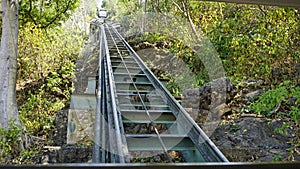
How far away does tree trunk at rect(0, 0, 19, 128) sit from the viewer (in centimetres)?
131

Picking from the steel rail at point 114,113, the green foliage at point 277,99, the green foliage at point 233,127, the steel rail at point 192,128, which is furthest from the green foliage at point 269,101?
the steel rail at point 114,113

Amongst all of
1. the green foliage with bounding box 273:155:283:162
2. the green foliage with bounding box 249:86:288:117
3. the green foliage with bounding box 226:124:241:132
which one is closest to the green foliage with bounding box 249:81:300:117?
the green foliage with bounding box 249:86:288:117

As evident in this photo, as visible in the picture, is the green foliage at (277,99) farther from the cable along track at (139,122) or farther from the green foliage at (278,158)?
the cable along track at (139,122)

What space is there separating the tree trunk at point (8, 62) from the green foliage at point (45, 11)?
4cm

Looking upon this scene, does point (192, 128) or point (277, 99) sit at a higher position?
point (277, 99)

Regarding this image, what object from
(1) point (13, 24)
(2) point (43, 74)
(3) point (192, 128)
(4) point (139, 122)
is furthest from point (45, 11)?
(3) point (192, 128)

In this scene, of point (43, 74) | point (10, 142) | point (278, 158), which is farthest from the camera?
point (43, 74)

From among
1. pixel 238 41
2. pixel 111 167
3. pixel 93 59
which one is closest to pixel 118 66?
pixel 93 59

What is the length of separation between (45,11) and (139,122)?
765 millimetres

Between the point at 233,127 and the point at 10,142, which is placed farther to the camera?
the point at 233,127

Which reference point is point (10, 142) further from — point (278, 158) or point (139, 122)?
point (278, 158)

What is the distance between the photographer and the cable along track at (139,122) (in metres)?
1.36

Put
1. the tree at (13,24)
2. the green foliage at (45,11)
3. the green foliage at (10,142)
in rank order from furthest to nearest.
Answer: the green foliage at (45,11) < the tree at (13,24) < the green foliage at (10,142)

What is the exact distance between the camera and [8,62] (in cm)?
137
